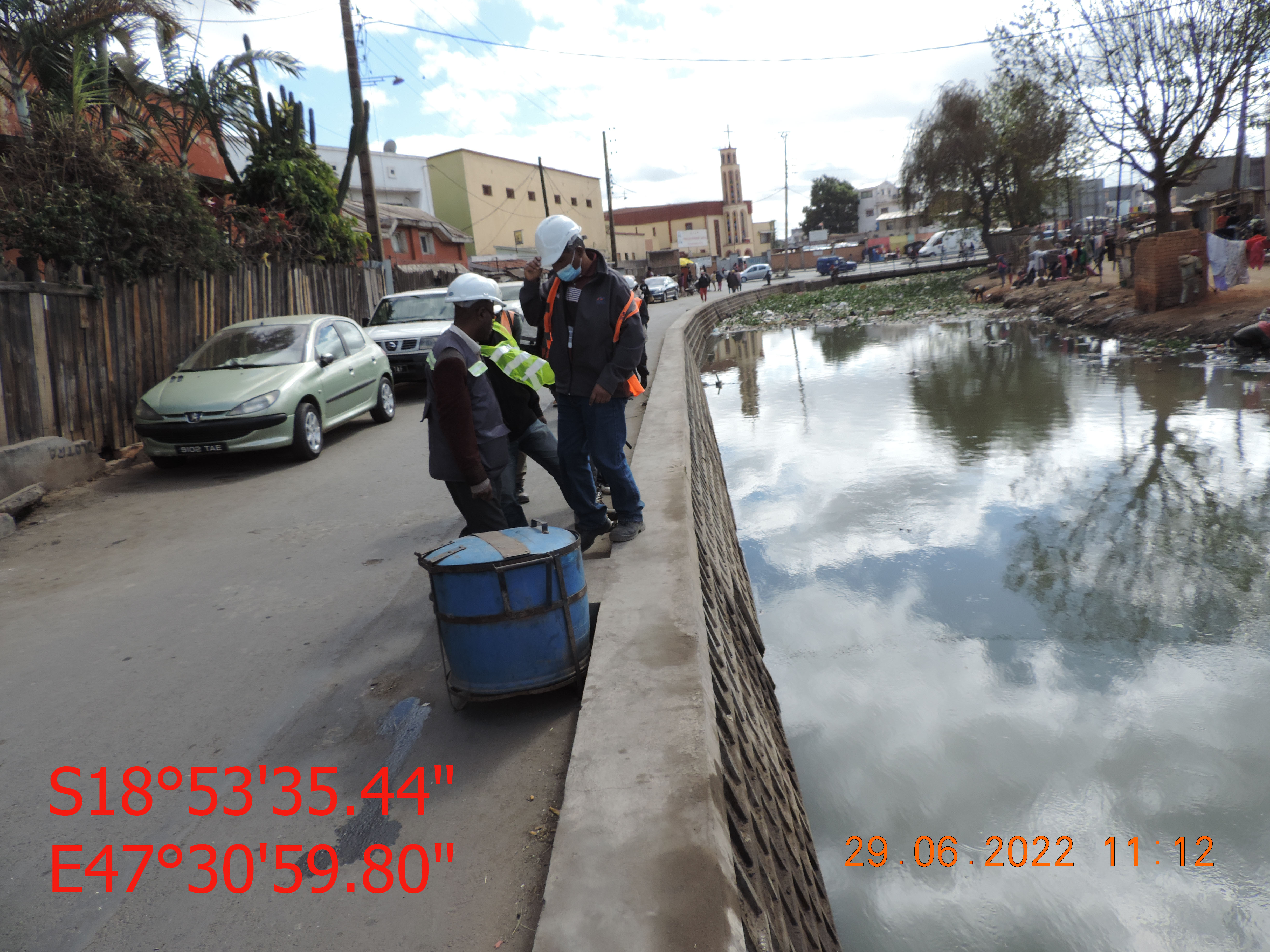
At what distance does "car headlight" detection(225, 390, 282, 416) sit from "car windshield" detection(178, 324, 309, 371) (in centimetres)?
72

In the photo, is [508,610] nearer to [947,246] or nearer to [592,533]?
[592,533]

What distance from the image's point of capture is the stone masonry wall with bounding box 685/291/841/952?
8.48 ft

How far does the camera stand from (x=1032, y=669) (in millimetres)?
5277

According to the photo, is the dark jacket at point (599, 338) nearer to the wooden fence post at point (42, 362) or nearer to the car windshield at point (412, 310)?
the wooden fence post at point (42, 362)

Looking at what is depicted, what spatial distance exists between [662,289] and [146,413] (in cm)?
3696

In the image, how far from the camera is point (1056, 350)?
17297 mm

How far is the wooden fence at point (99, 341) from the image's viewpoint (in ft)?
25.6

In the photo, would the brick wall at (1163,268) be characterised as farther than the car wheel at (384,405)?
Yes

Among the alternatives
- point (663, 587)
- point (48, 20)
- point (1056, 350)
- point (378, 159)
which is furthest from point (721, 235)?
point (663, 587)

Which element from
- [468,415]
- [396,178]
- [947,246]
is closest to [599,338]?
[468,415]

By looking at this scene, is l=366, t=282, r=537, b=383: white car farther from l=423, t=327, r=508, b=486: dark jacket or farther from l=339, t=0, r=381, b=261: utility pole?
l=423, t=327, r=508, b=486: dark jacket

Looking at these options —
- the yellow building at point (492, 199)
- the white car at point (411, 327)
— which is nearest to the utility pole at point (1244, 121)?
the white car at point (411, 327)

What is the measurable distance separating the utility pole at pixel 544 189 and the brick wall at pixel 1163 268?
3282 centimetres

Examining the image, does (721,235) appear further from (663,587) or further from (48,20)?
(663,587)
